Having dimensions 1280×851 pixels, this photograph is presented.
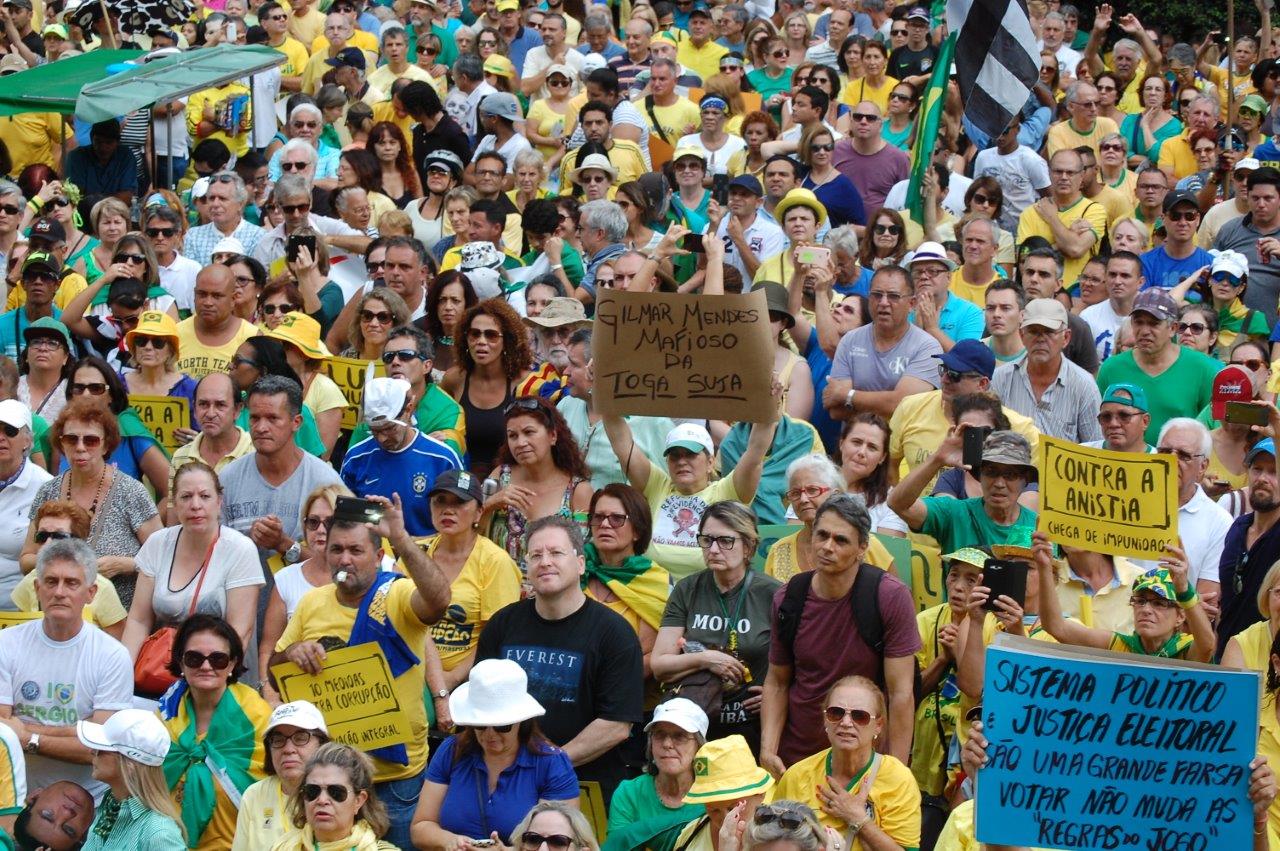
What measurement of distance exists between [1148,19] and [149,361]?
1373 centimetres

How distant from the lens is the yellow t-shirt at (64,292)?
42.9 feet

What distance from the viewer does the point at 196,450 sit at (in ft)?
34.3

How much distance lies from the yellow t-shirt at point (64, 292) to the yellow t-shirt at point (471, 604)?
15.6 feet

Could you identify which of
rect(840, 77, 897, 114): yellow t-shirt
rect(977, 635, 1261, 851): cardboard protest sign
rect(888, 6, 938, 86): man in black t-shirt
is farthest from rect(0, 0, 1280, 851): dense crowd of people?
rect(888, 6, 938, 86): man in black t-shirt

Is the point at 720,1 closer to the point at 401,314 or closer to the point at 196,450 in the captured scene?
the point at 401,314

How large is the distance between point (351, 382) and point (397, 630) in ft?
9.57

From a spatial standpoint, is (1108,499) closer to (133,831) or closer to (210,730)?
(210,730)

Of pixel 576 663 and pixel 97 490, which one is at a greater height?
pixel 97 490

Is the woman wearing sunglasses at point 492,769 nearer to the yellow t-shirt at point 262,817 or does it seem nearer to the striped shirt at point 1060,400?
the yellow t-shirt at point 262,817

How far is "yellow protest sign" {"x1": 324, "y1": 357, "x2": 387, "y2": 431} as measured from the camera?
11.3 meters

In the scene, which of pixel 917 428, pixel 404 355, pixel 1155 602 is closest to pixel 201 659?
pixel 404 355

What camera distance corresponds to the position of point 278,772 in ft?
26.8

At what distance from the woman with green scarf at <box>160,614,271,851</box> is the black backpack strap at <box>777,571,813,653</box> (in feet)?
6.46

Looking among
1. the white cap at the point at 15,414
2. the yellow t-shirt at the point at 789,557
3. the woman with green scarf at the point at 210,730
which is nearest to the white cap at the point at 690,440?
the yellow t-shirt at the point at 789,557
